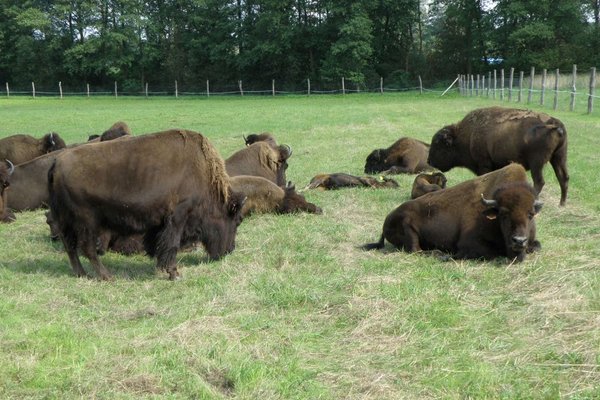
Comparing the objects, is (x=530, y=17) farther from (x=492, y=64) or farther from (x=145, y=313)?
(x=145, y=313)

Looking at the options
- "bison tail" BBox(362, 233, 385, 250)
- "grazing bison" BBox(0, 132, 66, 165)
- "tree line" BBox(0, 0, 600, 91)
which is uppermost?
"tree line" BBox(0, 0, 600, 91)

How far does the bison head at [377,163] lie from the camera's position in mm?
16172

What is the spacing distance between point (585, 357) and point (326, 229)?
5296 mm

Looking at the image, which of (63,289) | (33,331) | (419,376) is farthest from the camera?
(63,289)

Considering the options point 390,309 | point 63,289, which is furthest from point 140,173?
point 390,309

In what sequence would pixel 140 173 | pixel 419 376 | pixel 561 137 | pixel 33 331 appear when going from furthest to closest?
1. pixel 561 137
2. pixel 140 173
3. pixel 33 331
4. pixel 419 376

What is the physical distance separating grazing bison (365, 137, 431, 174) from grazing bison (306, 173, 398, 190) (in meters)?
2.10

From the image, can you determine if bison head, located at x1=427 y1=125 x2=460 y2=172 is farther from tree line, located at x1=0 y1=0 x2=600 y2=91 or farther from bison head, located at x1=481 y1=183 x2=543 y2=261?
tree line, located at x1=0 y1=0 x2=600 y2=91

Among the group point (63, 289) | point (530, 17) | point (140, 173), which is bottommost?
point (63, 289)

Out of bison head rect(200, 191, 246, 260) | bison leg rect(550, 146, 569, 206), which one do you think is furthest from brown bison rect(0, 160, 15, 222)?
bison leg rect(550, 146, 569, 206)

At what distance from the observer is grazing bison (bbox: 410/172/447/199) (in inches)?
428

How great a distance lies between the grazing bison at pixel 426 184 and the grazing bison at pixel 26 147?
9.14m

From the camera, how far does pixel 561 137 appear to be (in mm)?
11102

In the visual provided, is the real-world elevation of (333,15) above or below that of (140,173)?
above
